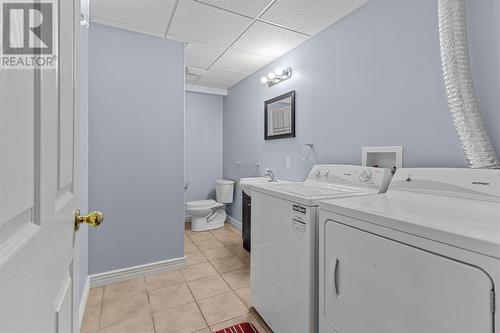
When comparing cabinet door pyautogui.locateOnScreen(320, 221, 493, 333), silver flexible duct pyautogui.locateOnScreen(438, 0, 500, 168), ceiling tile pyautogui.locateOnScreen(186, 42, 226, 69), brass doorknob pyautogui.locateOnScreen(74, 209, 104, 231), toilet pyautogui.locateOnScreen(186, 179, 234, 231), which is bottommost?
toilet pyautogui.locateOnScreen(186, 179, 234, 231)

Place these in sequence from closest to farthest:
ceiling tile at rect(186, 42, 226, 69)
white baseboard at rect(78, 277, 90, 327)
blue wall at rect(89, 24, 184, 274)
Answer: white baseboard at rect(78, 277, 90, 327), blue wall at rect(89, 24, 184, 274), ceiling tile at rect(186, 42, 226, 69)

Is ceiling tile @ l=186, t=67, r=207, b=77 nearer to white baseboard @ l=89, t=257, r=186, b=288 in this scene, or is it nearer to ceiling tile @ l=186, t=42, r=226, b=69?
ceiling tile @ l=186, t=42, r=226, b=69

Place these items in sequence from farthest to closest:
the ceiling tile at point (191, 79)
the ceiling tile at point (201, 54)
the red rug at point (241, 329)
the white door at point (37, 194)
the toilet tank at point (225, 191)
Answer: the toilet tank at point (225, 191)
the ceiling tile at point (191, 79)
the ceiling tile at point (201, 54)
the red rug at point (241, 329)
the white door at point (37, 194)

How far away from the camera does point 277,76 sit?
8.32ft

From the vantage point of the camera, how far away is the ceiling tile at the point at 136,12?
1.71m

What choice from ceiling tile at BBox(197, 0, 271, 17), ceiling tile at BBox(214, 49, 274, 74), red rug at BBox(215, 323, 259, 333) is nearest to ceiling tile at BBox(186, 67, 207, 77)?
ceiling tile at BBox(214, 49, 274, 74)

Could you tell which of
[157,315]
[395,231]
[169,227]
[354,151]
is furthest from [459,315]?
[169,227]

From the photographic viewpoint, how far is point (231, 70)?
3.04 metres

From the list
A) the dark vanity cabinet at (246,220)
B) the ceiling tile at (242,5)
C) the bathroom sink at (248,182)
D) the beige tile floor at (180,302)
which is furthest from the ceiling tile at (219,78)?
the beige tile floor at (180,302)

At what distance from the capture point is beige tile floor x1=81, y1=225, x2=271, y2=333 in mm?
1533

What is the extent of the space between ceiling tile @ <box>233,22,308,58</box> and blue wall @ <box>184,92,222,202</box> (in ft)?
5.30

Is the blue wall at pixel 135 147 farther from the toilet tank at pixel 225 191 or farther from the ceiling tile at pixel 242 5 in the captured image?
the toilet tank at pixel 225 191

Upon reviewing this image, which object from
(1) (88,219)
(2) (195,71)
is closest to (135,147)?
(2) (195,71)

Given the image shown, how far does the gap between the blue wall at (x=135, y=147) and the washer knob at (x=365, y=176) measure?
5.39 feet
